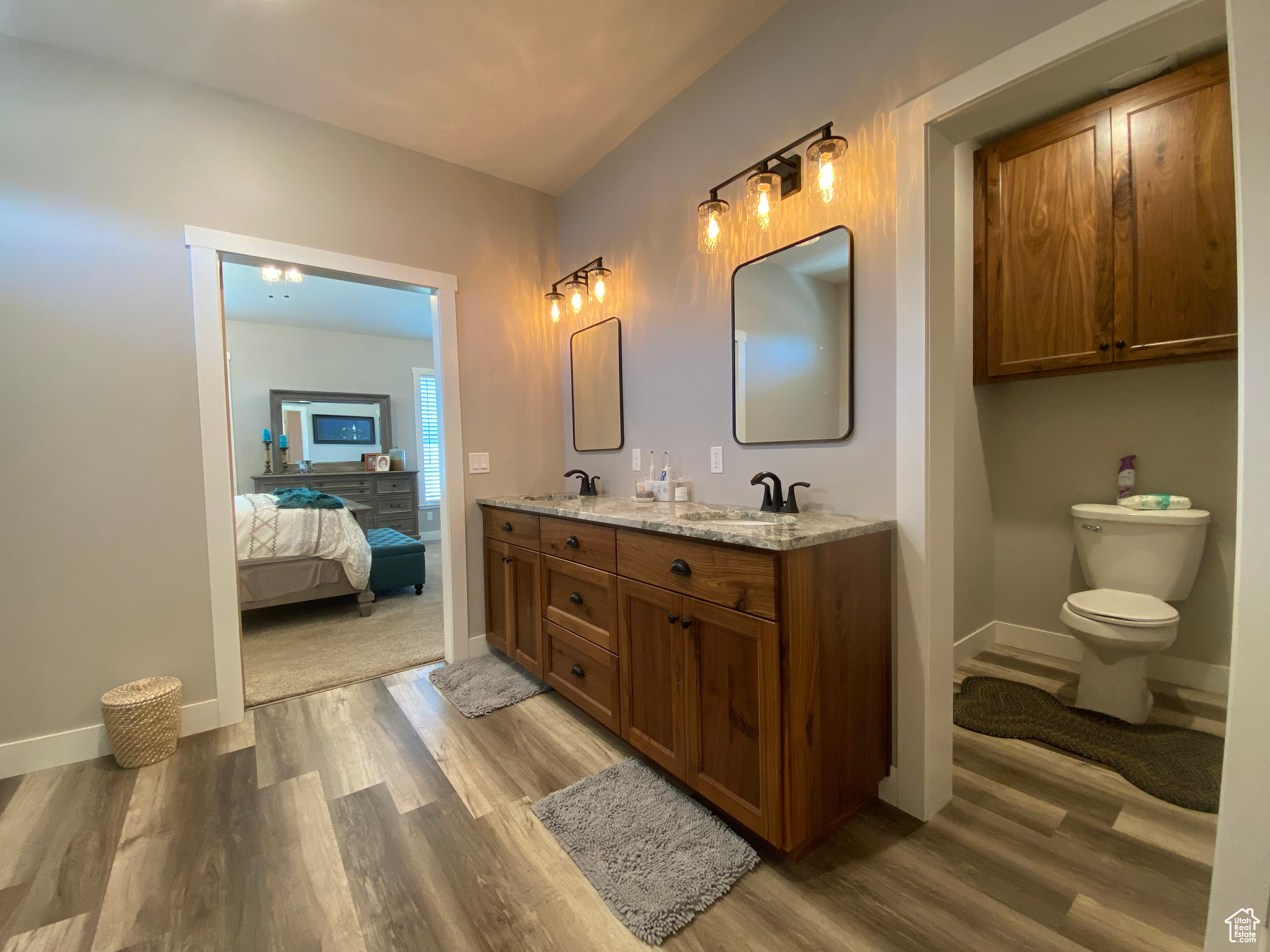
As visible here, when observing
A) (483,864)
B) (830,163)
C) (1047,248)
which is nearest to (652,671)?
(483,864)

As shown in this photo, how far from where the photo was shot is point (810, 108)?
1.71 m

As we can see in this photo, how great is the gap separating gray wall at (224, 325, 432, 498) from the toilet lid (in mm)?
5259

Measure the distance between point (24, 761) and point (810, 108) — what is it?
363 cm

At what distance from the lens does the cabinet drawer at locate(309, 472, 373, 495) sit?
218 inches

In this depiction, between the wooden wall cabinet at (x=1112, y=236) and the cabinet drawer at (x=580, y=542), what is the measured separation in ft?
6.77

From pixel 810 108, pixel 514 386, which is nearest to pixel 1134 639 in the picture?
pixel 810 108

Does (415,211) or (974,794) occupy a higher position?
(415,211)

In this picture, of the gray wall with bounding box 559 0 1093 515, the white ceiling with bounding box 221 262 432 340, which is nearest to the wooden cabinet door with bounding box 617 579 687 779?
the gray wall with bounding box 559 0 1093 515

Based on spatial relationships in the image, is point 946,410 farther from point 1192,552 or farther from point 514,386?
point 514,386

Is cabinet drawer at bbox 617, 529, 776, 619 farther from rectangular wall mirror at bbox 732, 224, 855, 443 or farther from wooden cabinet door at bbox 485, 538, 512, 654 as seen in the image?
wooden cabinet door at bbox 485, 538, 512, 654

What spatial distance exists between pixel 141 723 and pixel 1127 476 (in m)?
Answer: 4.16

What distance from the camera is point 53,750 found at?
1860mm

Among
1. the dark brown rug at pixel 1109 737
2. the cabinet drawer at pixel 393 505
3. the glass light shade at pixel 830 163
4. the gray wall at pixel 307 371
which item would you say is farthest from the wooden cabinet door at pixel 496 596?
the cabinet drawer at pixel 393 505

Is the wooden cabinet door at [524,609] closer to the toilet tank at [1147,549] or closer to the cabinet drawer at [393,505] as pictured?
the toilet tank at [1147,549]
